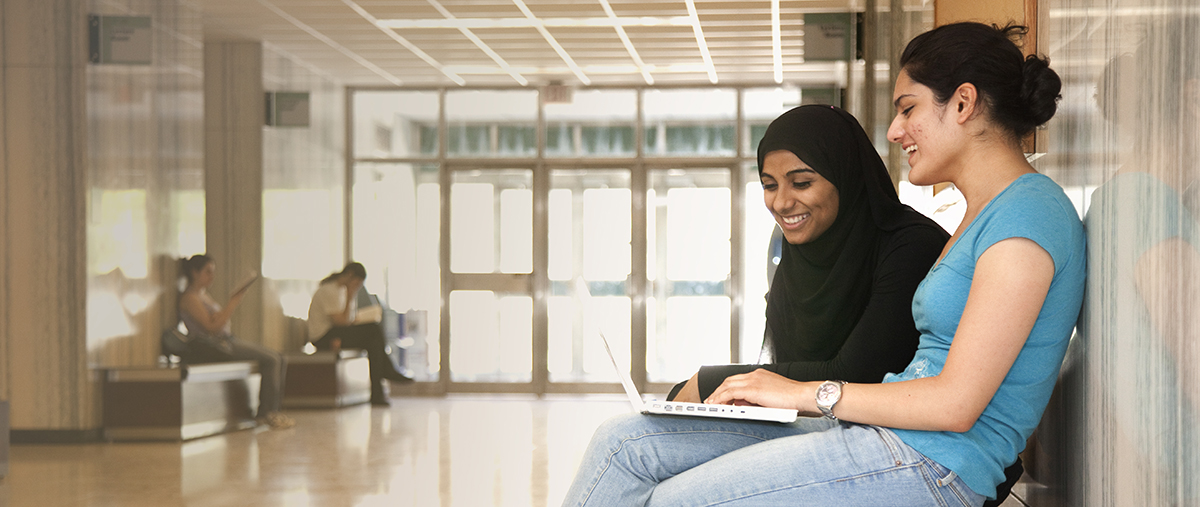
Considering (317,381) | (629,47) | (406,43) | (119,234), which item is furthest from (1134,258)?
(317,381)

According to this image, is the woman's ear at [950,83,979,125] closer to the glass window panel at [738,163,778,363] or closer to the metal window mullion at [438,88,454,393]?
the glass window panel at [738,163,778,363]

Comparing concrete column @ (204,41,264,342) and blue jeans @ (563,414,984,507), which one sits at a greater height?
concrete column @ (204,41,264,342)

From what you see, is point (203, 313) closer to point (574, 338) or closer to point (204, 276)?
point (204, 276)

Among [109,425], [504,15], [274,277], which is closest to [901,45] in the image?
[504,15]

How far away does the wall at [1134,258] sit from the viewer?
106cm

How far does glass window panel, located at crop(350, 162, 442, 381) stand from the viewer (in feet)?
29.4

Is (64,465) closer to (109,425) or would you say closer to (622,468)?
(109,425)

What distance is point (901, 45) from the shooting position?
3873mm

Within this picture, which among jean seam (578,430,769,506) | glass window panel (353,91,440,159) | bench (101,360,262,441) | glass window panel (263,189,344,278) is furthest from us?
glass window panel (353,91,440,159)

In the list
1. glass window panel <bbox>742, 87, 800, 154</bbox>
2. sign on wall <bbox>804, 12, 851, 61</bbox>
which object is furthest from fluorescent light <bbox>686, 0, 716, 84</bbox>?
sign on wall <bbox>804, 12, 851, 61</bbox>

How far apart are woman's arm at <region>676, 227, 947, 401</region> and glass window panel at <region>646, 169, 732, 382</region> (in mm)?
7228

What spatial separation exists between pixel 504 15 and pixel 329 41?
1.69m

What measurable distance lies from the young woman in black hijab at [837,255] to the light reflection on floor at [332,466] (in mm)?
2255

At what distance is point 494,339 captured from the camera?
8.99 metres
